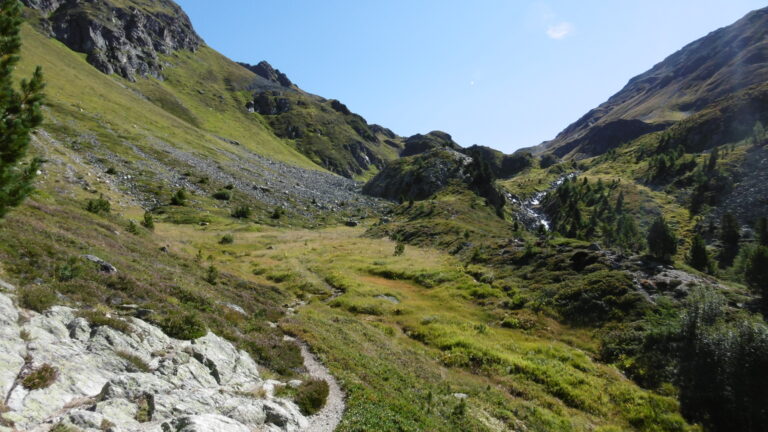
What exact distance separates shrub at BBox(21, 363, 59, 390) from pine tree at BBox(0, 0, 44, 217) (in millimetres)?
6373

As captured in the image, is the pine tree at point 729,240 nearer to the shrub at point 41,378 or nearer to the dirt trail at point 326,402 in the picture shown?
the dirt trail at point 326,402

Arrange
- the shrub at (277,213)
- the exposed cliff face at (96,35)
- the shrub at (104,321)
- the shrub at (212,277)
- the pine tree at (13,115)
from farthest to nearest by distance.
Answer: the exposed cliff face at (96,35) < the shrub at (277,213) < the shrub at (212,277) < the shrub at (104,321) < the pine tree at (13,115)

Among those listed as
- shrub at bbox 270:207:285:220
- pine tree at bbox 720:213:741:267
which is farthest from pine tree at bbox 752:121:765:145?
shrub at bbox 270:207:285:220

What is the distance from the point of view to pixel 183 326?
15.8 metres

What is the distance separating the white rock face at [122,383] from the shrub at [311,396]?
548 millimetres

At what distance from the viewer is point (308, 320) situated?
2816 centimetres

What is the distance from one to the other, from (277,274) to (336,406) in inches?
1387

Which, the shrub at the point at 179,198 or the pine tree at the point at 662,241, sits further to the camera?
the shrub at the point at 179,198

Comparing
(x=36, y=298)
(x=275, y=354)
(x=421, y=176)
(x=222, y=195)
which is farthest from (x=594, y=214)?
(x=36, y=298)

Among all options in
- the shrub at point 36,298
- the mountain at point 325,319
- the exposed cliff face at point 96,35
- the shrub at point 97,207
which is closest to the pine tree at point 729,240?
the mountain at point 325,319

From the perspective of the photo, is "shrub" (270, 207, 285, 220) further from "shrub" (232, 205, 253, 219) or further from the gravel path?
the gravel path

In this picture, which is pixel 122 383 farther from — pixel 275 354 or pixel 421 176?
pixel 421 176

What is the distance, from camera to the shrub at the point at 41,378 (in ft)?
28.4

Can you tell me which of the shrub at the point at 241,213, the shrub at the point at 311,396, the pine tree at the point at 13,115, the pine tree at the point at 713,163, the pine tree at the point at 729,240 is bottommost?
the shrub at the point at 241,213
